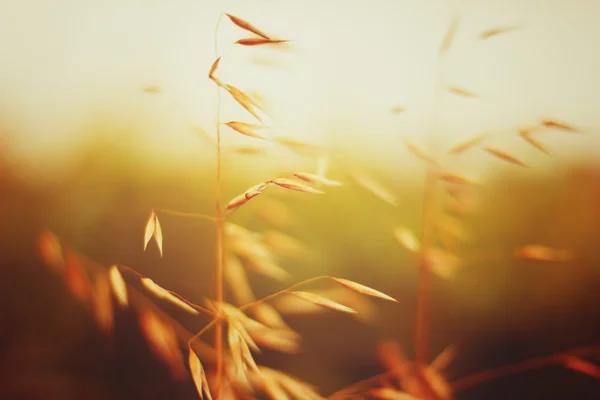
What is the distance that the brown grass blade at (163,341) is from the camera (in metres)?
0.61

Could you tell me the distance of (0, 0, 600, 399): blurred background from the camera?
25.4 inches

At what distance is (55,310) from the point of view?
685mm

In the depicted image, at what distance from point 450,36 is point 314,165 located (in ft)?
0.87

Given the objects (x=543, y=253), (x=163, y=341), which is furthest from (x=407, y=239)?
(x=163, y=341)

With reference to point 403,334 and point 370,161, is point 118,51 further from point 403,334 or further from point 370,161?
point 403,334

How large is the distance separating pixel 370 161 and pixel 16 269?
58 cm

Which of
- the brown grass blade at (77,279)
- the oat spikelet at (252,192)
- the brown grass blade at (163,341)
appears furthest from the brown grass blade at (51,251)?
the oat spikelet at (252,192)

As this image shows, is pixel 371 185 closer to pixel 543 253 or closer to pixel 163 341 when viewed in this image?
pixel 543 253

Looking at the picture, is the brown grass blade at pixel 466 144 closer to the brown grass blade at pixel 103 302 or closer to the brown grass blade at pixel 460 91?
the brown grass blade at pixel 460 91

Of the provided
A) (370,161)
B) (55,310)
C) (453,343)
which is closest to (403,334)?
(453,343)

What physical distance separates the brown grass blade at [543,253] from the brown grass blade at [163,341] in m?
0.50

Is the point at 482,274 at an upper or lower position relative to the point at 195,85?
lower

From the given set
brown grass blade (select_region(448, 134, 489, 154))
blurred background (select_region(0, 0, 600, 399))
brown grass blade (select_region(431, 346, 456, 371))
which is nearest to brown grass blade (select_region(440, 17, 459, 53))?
blurred background (select_region(0, 0, 600, 399))

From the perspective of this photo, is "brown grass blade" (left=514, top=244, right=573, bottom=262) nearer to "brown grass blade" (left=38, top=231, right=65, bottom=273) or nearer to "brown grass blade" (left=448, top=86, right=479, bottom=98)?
"brown grass blade" (left=448, top=86, right=479, bottom=98)
